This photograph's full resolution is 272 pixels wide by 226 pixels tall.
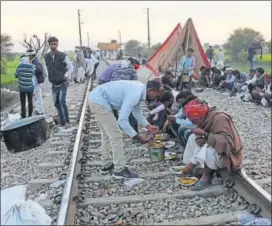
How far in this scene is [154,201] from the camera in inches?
163

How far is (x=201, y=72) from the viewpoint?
1502 cm

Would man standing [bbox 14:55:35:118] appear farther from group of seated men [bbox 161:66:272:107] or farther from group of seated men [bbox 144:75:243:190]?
group of seated men [bbox 144:75:243:190]

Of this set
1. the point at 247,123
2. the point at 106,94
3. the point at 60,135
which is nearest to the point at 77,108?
the point at 60,135

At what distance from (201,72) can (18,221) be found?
12.4 metres

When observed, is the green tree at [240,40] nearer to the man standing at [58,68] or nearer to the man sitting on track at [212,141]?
the man standing at [58,68]

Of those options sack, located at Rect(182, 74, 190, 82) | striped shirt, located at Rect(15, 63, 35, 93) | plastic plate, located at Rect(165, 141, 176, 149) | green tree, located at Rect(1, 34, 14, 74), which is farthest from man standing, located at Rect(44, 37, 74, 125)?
green tree, located at Rect(1, 34, 14, 74)

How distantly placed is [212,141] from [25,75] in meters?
5.57

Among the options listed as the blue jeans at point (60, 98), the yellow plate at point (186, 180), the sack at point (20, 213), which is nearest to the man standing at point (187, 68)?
the blue jeans at point (60, 98)

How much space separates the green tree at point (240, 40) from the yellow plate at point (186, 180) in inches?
1638

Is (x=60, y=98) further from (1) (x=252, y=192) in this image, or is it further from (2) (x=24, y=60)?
(1) (x=252, y=192)

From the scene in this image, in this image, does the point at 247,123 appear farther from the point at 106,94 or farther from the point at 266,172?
the point at 106,94

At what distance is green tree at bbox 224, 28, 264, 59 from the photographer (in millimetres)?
45875

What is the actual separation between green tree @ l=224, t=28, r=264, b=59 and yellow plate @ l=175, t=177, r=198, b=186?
41.6 metres

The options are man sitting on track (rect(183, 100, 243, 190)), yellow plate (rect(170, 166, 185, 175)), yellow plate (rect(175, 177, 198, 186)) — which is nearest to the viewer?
man sitting on track (rect(183, 100, 243, 190))
